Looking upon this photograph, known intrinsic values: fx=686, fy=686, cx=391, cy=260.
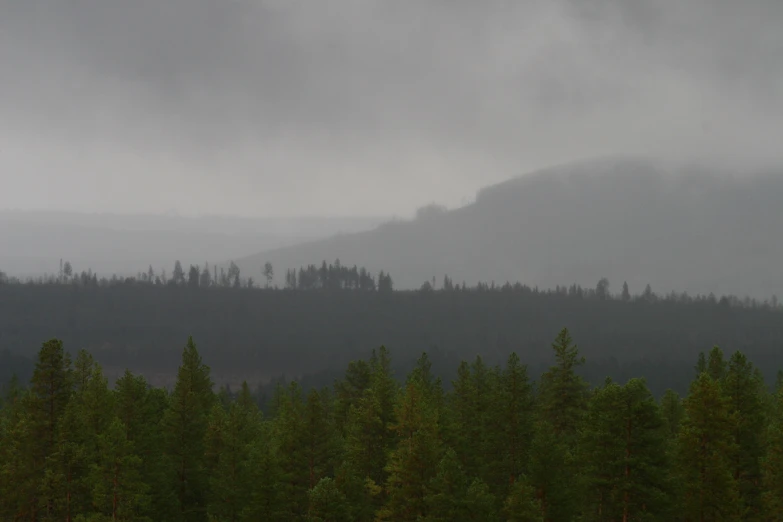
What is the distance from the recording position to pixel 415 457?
39.0 metres

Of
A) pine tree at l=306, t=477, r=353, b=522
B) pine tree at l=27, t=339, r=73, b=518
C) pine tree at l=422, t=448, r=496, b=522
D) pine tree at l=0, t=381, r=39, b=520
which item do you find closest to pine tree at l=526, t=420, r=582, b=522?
pine tree at l=422, t=448, r=496, b=522

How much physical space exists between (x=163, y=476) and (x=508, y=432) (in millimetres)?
23528

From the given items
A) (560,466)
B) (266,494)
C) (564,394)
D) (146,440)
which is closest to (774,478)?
(560,466)

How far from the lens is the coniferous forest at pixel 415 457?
3625cm

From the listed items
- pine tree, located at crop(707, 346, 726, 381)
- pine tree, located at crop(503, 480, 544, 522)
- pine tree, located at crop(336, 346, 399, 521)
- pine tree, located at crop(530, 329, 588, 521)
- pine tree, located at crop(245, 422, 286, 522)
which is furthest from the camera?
pine tree, located at crop(707, 346, 726, 381)

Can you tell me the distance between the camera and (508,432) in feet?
158

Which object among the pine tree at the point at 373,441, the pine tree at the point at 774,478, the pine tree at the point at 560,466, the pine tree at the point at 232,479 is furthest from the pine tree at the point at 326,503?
the pine tree at the point at 774,478

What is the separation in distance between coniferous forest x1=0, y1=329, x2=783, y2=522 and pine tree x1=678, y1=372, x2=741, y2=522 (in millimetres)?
79

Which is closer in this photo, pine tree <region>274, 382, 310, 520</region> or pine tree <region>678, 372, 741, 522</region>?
pine tree <region>678, 372, 741, 522</region>

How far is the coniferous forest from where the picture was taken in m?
36.2

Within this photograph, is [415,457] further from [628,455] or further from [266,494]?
[628,455]

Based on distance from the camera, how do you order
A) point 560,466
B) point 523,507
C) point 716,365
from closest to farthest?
point 523,507
point 560,466
point 716,365

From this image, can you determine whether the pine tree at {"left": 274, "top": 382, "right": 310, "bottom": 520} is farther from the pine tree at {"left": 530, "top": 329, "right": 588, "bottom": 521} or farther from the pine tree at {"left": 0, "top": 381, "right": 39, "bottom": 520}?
the pine tree at {"left": 0, "top": 381, "right": 39, "bottom": 520}

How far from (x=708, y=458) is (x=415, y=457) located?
1554 centimetres
